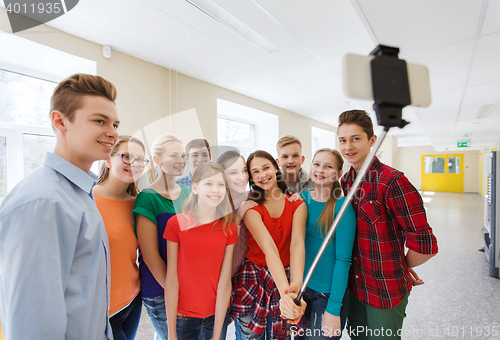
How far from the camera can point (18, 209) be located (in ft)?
1.80

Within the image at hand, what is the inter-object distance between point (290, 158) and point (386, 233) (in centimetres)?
92

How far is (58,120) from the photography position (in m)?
0.68

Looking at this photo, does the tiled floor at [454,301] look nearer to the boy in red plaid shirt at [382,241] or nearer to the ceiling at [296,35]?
the boy in red plaid shirt at [382,241]

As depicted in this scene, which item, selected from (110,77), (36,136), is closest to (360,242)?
(110,77)

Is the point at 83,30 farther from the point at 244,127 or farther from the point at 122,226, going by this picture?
the point at 244,127

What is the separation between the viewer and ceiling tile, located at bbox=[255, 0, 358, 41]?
1780mm

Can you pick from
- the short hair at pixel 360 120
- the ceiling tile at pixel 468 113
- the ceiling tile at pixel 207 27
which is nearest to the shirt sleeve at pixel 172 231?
the short hair at pixel 360 120

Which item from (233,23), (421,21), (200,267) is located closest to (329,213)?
(200,267)

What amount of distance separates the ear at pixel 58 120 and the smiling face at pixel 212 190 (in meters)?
0.55

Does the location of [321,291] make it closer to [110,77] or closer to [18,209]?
[18,209]

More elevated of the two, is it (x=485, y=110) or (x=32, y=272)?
(x=485, y=110)

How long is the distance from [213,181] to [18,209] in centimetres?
65

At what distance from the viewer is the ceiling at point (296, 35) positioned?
1.67m

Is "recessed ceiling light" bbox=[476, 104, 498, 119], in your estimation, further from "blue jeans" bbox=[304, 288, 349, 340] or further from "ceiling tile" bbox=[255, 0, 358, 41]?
"blue jeans" bbox=[304, 288, 349, 340]
